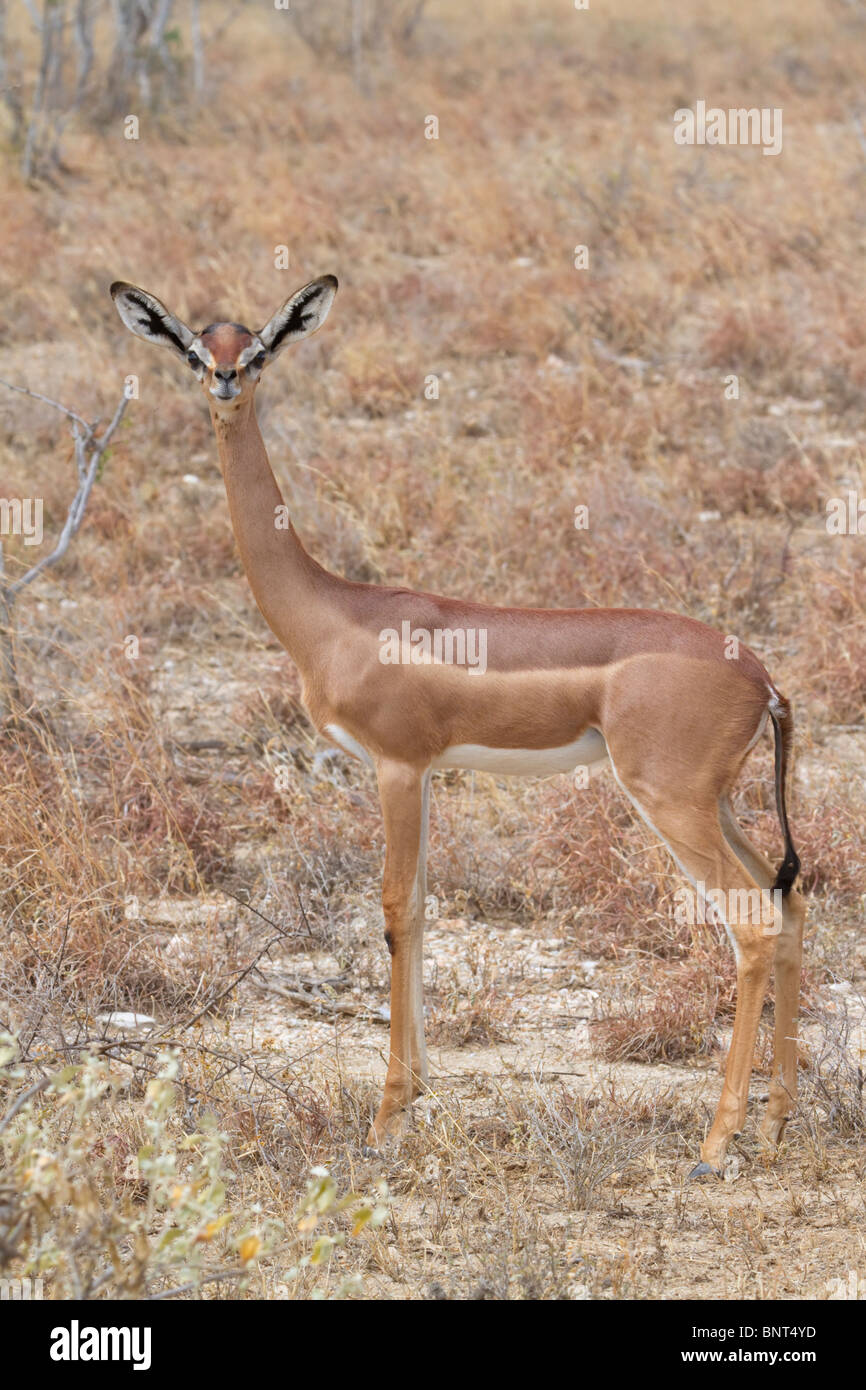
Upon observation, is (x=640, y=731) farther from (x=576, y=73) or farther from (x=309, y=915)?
(x=576, y=73)

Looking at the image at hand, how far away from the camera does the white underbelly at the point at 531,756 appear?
446 centimetres

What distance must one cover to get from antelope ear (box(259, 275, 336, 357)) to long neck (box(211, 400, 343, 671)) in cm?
20

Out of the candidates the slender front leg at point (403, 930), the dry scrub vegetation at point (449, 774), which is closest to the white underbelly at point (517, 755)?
the slender front leg at point (403, 930)

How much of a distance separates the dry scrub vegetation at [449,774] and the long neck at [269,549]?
1.18 metres

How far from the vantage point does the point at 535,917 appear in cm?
593

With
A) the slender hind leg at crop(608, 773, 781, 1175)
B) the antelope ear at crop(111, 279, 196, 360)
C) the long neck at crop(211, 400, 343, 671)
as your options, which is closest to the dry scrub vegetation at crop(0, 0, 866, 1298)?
the slender hind leg at crop(608, 773, 781, 1175)

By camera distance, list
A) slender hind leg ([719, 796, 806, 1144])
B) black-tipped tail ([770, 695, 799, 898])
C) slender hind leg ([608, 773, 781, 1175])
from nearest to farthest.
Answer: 1. slender hind leg ([608, 773, 781, 1175])
2. black-tipped tail ([770, 695, 799, 898])
3. slender hind leg ([719, 796, 806, 1144])

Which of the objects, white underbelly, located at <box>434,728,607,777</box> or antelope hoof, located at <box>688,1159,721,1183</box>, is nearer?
antelope hoof, located at <box>688,1159,721,1183</box>

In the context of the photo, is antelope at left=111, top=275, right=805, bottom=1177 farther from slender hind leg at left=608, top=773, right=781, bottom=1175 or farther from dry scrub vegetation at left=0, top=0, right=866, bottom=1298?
dry scrub vegetation at left=0, top=0, right=866, bottom=1298

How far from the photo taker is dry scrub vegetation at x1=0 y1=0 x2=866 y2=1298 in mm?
4145

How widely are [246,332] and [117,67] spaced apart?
12.6m

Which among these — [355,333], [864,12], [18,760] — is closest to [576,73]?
[864,12]

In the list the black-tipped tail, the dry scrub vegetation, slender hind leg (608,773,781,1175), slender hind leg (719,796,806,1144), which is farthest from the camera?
slender hind leg (719,796,806,1144)

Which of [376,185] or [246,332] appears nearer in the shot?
[246,332]
